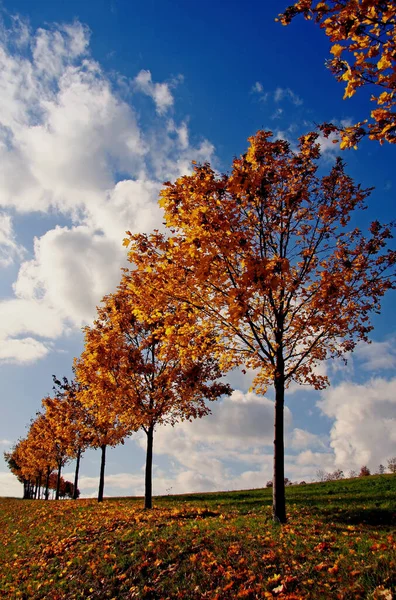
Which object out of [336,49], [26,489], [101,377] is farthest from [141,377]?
[26,489]

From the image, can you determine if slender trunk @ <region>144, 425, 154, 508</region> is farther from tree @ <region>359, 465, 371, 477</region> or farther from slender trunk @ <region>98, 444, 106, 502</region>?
tree @ <region>359, 465, 371, 477</region>

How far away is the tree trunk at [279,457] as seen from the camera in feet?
36.9

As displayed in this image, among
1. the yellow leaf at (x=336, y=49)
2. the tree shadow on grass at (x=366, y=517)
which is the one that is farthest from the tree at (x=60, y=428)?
the yellow leaf at (x=336, y=49)

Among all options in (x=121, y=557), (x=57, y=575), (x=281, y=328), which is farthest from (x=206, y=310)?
(x=57, y=575)

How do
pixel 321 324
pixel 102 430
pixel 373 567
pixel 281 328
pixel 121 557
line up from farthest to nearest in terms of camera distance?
pixel 102 430
pixel 281 328
pixel 321 324
pixel 121 557
pixel 373 567

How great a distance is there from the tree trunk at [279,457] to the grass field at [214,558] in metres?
0.42

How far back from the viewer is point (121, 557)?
9.23m

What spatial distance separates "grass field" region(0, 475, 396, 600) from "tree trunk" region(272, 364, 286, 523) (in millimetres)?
420

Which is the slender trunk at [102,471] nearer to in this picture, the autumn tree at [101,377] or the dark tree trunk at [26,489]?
the autumn tree at [101,377]

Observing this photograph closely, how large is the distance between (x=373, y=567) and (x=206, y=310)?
658 cm

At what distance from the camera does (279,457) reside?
1149cm

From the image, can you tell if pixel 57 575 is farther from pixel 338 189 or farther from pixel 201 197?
pixel 338 189

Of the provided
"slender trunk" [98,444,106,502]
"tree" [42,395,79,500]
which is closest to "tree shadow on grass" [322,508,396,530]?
"slender trunk" [98,444,106,502]

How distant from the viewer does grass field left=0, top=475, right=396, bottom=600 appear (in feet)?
Answer: 21.6
